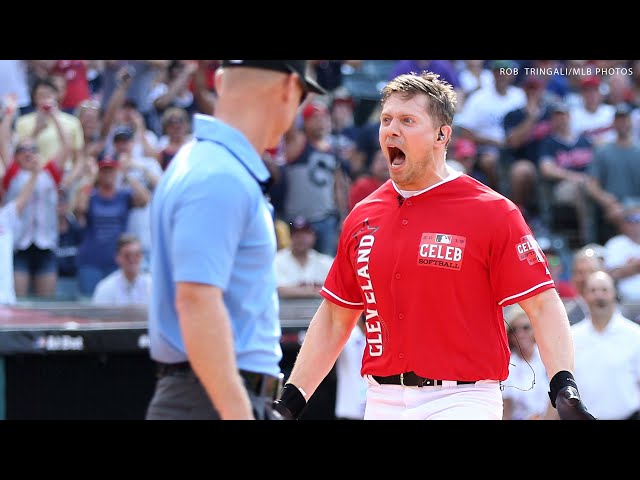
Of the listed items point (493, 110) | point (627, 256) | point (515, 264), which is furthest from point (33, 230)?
point (515, 264)

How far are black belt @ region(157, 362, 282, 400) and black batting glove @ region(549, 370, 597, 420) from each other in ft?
4.45

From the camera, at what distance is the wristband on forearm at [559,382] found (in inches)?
165

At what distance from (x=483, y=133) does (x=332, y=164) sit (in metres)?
2.12

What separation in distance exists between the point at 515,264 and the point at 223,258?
5.55 feet

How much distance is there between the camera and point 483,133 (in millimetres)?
12258

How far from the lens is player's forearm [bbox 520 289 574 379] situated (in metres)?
4.26

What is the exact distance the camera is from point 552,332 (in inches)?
168

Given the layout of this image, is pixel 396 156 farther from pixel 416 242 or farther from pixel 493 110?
pixel 493 110

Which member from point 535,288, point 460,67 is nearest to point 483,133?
point 460,67

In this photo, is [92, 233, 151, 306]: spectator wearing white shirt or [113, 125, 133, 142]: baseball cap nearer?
[92, 233, 151, 306]: spectator wearing white shirt

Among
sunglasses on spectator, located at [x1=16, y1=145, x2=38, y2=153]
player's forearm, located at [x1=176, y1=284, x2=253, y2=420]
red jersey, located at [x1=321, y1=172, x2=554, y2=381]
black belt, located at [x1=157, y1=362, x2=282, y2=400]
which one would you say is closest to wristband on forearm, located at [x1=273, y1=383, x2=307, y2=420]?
red jersey, located at [x1=321, y1=172, x2=554, y2=381]

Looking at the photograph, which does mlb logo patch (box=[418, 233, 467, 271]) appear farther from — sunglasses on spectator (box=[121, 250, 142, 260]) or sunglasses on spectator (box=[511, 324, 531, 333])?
sunglasses on spectator (box=[121, 250, 142, 260])

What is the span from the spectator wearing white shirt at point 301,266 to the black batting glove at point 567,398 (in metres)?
5.69
